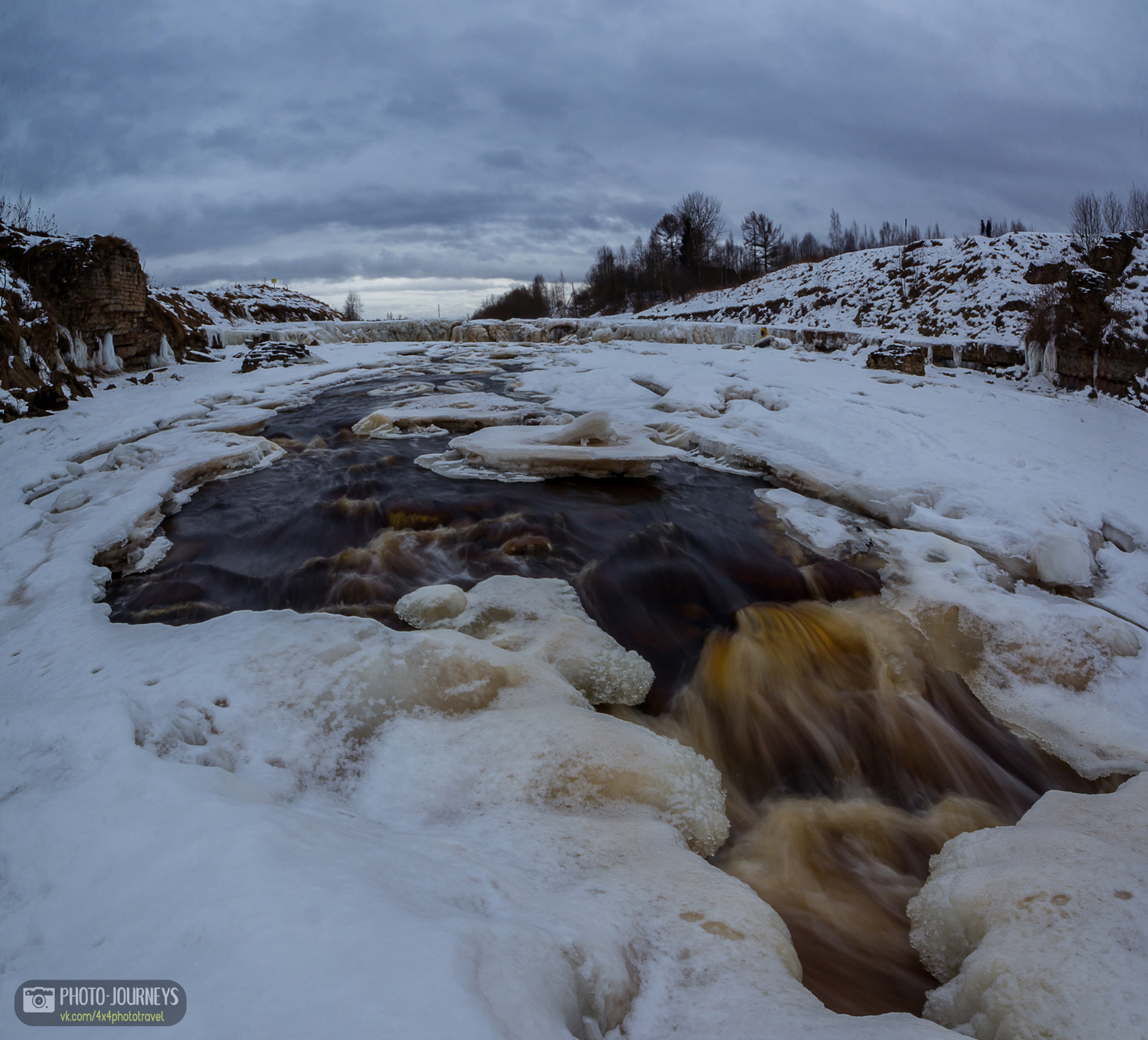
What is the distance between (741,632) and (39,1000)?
336 centimetres

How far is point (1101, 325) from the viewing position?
9.75 m

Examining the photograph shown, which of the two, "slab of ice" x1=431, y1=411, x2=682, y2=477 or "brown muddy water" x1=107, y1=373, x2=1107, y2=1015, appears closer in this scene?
"brown muddy water" x1=107, y1=373, x2=1107, y2=1015

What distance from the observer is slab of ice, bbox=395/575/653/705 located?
314 centimetres

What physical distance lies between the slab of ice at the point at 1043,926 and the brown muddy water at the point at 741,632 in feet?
0.61

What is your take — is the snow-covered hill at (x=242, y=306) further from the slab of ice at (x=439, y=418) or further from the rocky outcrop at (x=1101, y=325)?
the rocky outcrop at (x=1101, y=325)

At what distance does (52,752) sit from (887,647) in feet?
12.7

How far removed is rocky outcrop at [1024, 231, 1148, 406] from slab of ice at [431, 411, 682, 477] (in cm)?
767

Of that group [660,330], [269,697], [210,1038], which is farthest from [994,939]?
[660,330]

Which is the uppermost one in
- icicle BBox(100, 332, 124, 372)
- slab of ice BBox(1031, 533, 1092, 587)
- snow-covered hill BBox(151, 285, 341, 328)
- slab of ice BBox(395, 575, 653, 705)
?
snow-covered hill BBox(151, 285, 341, 328)

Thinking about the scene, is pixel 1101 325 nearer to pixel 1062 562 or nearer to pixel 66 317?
pixel 1062 562

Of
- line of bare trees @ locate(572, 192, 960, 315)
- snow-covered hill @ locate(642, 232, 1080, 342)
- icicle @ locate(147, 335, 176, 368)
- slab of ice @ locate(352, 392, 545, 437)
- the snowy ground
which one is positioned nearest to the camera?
the snowy ground

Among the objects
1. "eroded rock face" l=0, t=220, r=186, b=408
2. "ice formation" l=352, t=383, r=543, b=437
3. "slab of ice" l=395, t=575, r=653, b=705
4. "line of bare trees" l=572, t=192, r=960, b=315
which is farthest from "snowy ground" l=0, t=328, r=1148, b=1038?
"line of bare trees" l=572, t=192, r=960, b=315

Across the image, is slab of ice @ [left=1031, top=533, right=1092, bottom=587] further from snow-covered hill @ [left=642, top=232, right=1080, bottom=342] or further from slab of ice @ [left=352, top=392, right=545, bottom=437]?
snow-covered hill @ [left=642, top=232, right=1080, bottom=342]

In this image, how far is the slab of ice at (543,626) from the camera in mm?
3141
